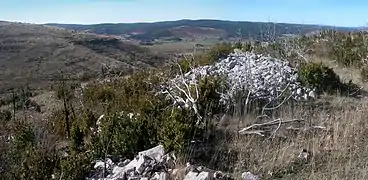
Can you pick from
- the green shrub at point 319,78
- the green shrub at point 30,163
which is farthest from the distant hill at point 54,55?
the green shrub at point 30,163

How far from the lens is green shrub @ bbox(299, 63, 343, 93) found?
31.4 feet

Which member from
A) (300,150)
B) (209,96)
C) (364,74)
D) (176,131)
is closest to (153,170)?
(176,131)

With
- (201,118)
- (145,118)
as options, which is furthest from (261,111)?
(145,118)

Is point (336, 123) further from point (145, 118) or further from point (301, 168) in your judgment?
Result: point (145, 118)

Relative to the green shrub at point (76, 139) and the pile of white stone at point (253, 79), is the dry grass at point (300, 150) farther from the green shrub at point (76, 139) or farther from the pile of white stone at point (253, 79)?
the green shrub at point (76, 139)

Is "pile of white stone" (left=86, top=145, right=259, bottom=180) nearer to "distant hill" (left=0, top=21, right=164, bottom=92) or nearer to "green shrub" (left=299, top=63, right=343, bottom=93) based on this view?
"green shrub" (left=299, top=63, right=343, bottom=93)

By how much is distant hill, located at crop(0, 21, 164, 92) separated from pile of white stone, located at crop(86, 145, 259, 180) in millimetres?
31714

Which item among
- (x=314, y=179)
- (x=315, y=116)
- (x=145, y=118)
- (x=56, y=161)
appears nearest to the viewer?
(x=314, y=179)

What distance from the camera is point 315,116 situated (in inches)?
293

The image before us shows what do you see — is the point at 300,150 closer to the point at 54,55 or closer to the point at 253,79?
the point at 253,79

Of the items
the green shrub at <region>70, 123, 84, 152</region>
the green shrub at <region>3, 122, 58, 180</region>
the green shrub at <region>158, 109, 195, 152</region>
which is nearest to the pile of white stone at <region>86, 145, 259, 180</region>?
the green shrub at <region>158, 109, 195, 152</region>

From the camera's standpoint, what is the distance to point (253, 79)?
905 centimetres

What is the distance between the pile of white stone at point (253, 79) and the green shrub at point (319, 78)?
0.57ft

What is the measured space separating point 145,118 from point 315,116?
8.42 feet
